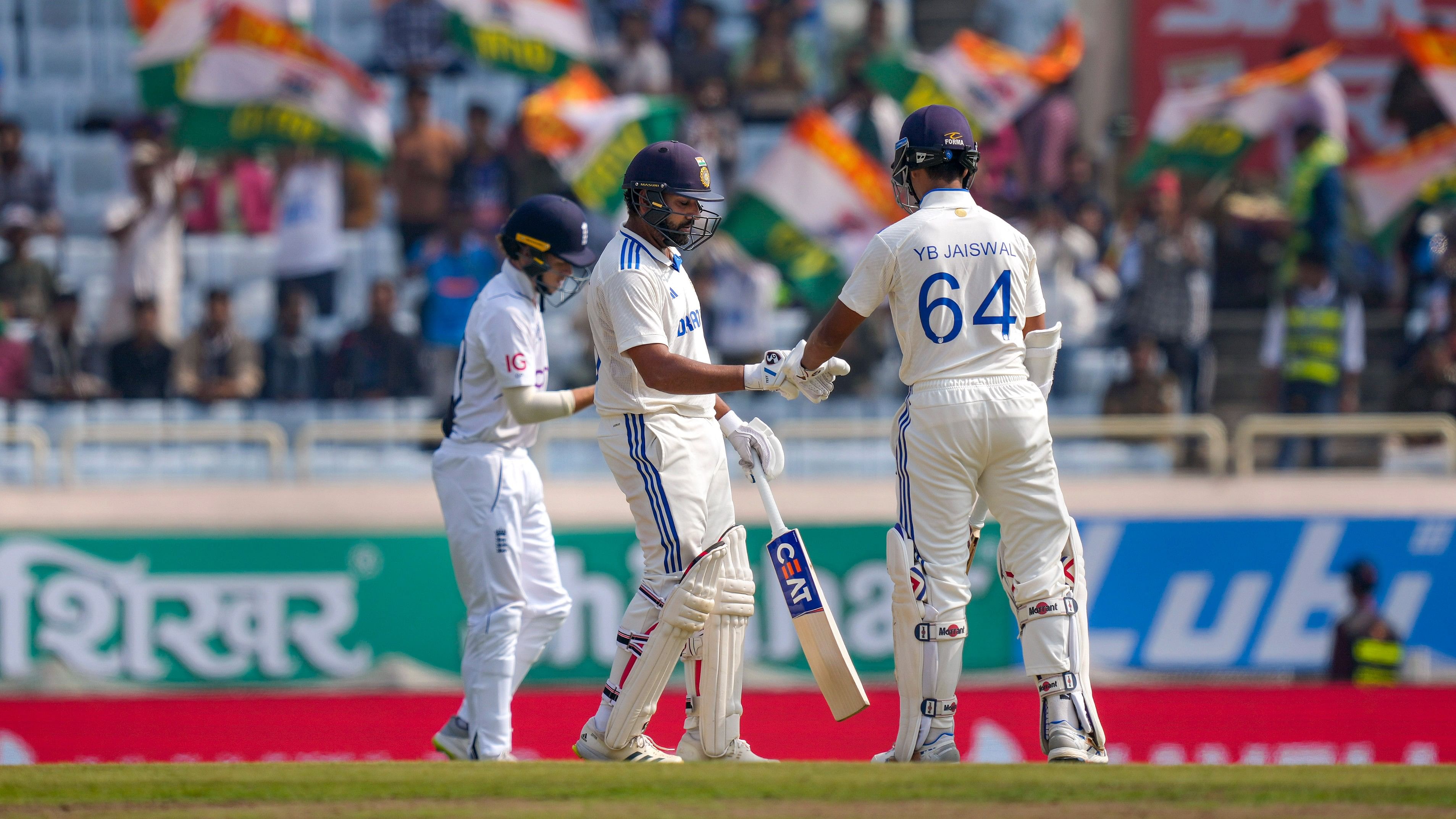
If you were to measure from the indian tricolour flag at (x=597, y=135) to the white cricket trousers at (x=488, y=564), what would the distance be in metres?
6.04

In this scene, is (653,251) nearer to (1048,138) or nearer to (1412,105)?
(1048,138)

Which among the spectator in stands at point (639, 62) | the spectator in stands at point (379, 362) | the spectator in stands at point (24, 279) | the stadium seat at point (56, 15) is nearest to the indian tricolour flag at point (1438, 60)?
the spectator in stands at point (639, 62)

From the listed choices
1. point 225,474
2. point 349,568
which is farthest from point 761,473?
point 225,474

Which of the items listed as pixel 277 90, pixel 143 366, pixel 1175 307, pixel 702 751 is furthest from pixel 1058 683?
pixel 277 90

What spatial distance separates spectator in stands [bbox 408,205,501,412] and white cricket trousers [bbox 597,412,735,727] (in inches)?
251

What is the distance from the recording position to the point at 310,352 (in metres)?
12.6

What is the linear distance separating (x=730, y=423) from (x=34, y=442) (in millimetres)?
6385

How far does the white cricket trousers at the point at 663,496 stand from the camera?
19.2ft

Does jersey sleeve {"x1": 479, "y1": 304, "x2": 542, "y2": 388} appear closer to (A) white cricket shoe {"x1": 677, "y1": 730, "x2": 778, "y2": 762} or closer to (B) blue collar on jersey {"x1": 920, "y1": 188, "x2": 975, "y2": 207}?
(A) white cricket shoe {"x1": 677, "y1": 730, "x2": 778, "y2": 762}

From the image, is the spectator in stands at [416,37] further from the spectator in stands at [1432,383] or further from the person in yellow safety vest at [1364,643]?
the person in yellow safety vest at [1364,643]

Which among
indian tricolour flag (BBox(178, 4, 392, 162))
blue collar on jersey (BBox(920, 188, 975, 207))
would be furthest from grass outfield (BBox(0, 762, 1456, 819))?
indian tricolour flag (BBox(178, 4, 392, 162))

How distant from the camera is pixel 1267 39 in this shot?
16.2 metres

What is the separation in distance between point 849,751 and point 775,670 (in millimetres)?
1805

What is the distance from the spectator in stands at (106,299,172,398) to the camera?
1224cm
